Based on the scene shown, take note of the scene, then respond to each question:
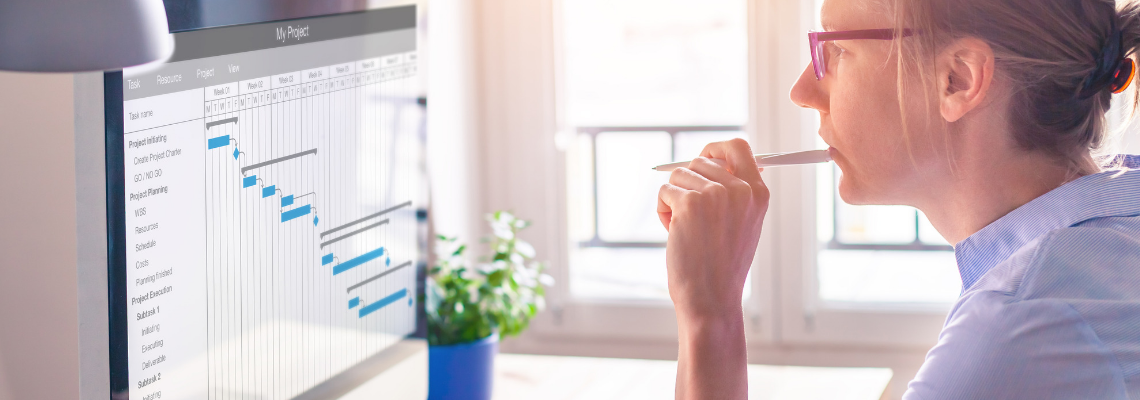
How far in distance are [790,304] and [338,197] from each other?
181 cm

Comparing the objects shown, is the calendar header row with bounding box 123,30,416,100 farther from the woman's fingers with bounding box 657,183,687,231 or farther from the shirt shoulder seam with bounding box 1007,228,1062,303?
the shirt shoulder seam with bounding box 1007,228,1062,303

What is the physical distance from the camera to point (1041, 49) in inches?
29.1

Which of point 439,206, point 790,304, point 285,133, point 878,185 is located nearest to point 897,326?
point 790,304

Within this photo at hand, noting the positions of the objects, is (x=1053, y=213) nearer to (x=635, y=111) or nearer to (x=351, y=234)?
(x=351, y=234)

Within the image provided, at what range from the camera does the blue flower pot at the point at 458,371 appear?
125 cm

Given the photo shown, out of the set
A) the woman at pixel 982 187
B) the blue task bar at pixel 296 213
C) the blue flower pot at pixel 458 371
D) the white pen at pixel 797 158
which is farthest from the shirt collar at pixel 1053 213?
the blue flower pot at pixel 458 371

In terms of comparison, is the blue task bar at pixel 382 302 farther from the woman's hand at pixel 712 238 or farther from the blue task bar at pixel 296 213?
the woman's hand at pixel 712 238

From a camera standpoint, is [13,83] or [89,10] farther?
[13,83]

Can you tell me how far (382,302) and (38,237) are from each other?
33 cm

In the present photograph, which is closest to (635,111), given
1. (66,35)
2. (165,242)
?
(165,242)

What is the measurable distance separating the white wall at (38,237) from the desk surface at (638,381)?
0.72 m

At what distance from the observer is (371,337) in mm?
881

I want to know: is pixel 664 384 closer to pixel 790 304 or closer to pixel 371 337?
pixel 371 337

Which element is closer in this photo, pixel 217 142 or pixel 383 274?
pixel 217 142
